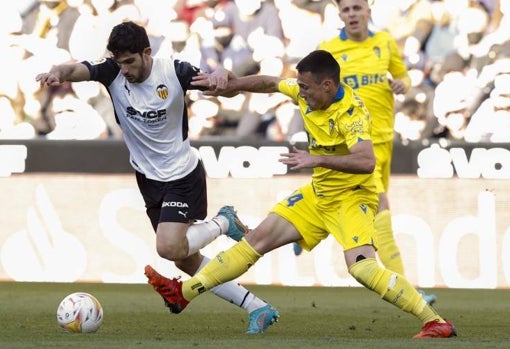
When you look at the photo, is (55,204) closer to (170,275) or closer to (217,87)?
(170,275)

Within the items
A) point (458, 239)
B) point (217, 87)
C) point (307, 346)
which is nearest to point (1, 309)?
point (217, 87)

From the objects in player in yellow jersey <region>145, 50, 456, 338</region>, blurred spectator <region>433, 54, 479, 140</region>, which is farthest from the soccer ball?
blurred spectator <region>433, 54, 479, 140</region>

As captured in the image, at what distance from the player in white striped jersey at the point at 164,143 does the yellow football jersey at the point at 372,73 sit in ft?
5.78

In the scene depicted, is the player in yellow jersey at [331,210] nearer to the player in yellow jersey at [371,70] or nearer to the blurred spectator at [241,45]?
the player in yellow jersey at [371,70]

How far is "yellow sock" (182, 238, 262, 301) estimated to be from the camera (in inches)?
306

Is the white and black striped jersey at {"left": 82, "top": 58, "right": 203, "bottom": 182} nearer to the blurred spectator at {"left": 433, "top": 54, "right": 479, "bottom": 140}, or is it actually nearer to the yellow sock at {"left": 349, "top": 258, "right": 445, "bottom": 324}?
the yellow sock at {"left": 349, "top": 258, "right": 445, "bottom": 324}

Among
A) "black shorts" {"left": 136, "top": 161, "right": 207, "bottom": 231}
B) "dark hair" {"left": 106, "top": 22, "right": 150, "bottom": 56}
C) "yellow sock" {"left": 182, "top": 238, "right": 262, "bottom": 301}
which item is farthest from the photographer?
"black shorts" {"left": 136, "top": 161, "right": 207, "bottom": 231}

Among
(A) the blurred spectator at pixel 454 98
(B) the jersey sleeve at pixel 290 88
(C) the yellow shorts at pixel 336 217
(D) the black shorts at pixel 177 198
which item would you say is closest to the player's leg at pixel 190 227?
(D) the black shorts at pixel 177 198

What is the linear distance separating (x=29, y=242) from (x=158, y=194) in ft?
13.6

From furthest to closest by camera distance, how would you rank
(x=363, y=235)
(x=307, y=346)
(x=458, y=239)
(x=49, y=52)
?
(x=49, y=52) < (x=458, y=239) < (x=363, y=235) < (x=307, y=346)

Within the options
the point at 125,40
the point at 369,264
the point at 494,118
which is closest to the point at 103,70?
the point at 125,40

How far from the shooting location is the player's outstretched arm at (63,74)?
7.86 metres

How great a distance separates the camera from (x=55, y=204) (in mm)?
12438

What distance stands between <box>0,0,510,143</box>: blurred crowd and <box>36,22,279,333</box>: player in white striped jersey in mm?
3927
